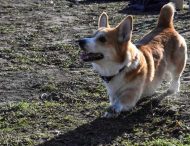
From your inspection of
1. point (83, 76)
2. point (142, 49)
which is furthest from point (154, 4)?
point (142, 49)

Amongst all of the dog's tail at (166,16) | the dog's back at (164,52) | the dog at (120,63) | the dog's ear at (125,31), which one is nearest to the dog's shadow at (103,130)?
the dog at (120,63)

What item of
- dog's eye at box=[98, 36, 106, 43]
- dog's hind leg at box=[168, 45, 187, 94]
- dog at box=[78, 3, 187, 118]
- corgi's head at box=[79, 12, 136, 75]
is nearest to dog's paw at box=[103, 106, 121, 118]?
dog at box=[78, 3, 187, 118]

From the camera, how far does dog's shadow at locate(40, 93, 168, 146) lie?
5.11 metres

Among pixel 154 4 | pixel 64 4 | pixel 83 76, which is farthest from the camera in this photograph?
pixel 64 4

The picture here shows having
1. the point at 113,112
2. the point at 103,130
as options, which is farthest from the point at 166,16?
the point at 103,130

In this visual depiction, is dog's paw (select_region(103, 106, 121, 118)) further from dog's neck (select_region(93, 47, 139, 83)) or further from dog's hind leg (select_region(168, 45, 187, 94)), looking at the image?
dog's hind leg (select_region(168, 45, 187, 94))

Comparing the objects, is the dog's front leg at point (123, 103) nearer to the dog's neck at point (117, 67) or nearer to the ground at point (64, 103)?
the ground at point (64, 103)

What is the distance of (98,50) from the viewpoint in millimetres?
5598

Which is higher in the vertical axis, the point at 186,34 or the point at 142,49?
the point at 142,49

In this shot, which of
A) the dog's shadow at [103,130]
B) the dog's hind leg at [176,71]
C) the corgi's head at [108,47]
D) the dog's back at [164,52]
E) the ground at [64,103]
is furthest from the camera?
the dog's hind leg at [176,71]

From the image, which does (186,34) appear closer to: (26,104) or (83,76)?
(83,76)

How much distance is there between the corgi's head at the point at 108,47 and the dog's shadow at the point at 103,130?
568 millimetres

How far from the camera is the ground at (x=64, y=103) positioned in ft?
17.1

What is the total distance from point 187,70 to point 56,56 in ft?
6.87
